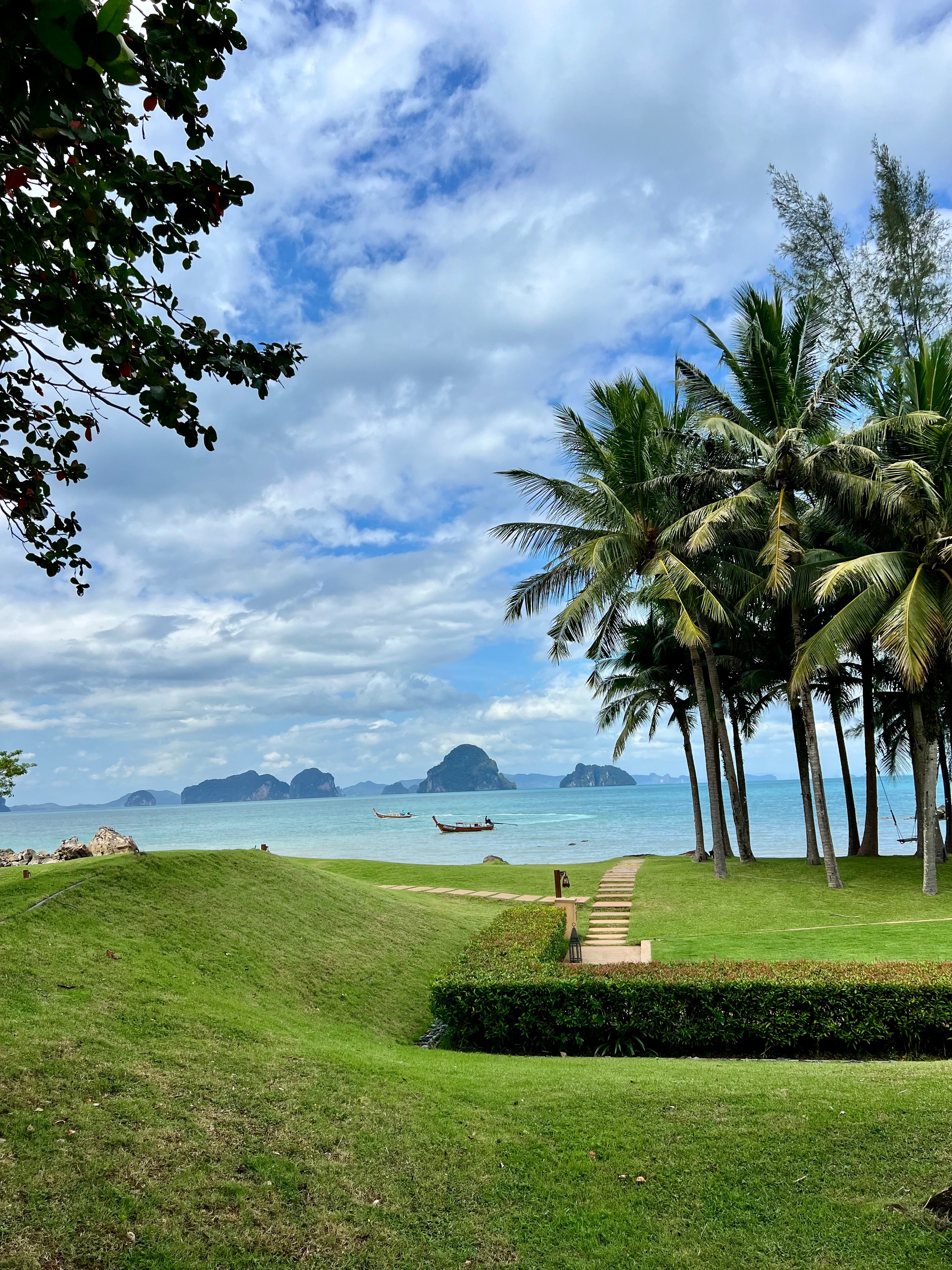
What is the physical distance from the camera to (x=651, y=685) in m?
25.4

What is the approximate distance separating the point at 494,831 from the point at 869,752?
1950 inches

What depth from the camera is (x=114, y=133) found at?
2791 mm

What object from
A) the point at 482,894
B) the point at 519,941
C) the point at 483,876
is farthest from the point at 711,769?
the point at 519,941

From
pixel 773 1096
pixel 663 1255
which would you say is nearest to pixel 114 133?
pixel 663 1255

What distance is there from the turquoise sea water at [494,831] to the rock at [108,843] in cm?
605

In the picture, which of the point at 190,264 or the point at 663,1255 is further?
the point at 663,1255

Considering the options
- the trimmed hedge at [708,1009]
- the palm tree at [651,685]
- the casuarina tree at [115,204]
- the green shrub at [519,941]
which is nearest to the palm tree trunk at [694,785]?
the palm tree at [651,685]

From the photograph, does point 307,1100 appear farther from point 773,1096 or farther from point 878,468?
point 878,468

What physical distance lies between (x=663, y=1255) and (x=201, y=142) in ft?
19.7

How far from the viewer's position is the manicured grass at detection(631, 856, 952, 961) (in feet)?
38.0

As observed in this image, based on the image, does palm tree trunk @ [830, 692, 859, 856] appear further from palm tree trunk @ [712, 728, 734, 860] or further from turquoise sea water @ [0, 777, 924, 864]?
turquoise sea water @ [0, 777, 924, 864]

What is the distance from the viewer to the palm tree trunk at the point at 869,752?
20531 mm

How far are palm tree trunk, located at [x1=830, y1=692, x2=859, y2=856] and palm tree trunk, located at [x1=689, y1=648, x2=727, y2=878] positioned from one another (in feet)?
17.0

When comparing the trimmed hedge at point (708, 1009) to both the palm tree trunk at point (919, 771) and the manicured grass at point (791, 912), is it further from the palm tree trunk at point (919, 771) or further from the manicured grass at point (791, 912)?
the palm tree trunk at point (919, 771)
